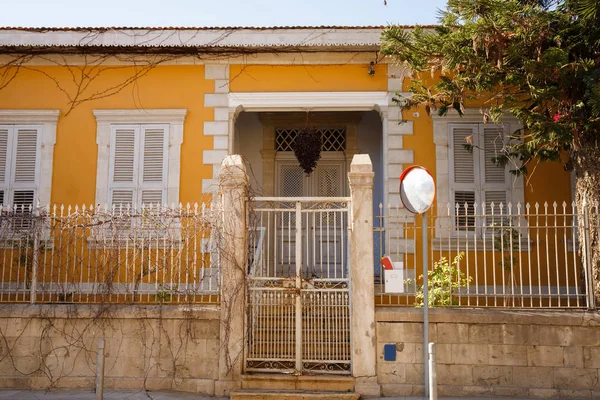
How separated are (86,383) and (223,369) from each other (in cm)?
178

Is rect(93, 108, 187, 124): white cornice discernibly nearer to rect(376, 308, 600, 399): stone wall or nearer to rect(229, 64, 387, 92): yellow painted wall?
rect(229, 64, 387, 92): yellow painted wall

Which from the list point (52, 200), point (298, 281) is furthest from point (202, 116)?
point (298, 281)

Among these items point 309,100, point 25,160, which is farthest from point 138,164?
point 309,100

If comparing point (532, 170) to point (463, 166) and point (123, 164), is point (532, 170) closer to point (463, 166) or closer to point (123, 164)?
point (463, 166)

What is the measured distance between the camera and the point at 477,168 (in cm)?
1083

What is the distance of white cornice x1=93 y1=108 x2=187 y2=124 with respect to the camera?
1101 cm

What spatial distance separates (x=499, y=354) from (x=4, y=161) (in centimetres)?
882

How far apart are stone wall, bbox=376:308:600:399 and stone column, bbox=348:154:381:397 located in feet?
0.52

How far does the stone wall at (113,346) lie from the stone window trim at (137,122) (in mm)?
3214

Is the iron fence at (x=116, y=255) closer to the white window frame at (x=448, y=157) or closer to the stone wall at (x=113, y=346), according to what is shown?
the stone wall at (x=113, y=346)

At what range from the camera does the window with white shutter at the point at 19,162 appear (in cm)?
1098

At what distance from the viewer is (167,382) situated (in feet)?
25.5

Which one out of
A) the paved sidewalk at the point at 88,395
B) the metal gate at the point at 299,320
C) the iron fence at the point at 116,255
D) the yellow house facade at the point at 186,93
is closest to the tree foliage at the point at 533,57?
the yellow house facade at the point at 186,93

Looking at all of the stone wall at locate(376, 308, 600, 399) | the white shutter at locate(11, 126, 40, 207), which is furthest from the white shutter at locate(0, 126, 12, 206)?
the stone wall at locate(376, 308, 600, 399)
